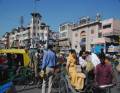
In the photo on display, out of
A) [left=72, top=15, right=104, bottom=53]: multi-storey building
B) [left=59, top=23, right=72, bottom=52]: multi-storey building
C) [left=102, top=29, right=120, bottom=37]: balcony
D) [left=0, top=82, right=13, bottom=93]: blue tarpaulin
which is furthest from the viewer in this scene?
[left=59, top=23, right=72, bottom=52]: multi-storey building

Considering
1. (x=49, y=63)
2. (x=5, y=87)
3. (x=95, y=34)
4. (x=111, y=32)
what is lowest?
(x=5, y=87)

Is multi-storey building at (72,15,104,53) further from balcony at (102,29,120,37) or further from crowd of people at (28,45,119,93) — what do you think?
crowd of people at (28,45,119,93)

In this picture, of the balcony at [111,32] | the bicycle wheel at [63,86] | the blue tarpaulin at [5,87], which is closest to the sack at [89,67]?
the bicycle wheel at [63,86]

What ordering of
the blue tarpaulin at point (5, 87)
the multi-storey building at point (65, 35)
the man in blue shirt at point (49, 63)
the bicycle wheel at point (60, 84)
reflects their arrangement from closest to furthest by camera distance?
the blue tarpaulin at point (5, 87) < the bicycle wheel at point (60, 84) < the man in blue shirt at point (49, 63) < the multi-storey building at point (65, 35)

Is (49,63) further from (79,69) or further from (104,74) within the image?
(104,74)

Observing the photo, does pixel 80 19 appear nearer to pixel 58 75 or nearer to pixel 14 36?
pixel 14 36

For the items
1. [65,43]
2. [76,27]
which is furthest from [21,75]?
[65,43]

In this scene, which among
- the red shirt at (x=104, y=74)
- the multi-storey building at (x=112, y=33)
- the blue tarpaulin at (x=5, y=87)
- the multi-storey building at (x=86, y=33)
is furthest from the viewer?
the multi-storey building at (x=86, y=33)

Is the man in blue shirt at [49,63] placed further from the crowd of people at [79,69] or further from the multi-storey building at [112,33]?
the multi-storey building at [112,33]

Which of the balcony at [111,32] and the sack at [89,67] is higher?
the balcony at [111,32]

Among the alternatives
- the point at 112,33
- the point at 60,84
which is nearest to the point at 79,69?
the point at 60,84

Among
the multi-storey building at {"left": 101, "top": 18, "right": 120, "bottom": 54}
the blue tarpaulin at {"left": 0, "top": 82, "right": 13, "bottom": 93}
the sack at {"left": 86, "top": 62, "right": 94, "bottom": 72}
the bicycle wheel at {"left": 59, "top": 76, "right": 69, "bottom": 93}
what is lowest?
the bicycle wheel at {"left": 59, "top": 76, "right": 69, "bottom": 93}

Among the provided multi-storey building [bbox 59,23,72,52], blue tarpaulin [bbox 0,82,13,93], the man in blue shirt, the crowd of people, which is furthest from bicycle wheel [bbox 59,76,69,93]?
multi-storey building [bbox 59,23,72,52]

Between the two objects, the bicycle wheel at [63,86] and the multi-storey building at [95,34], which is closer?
the bicycle wheel at [63,86]
